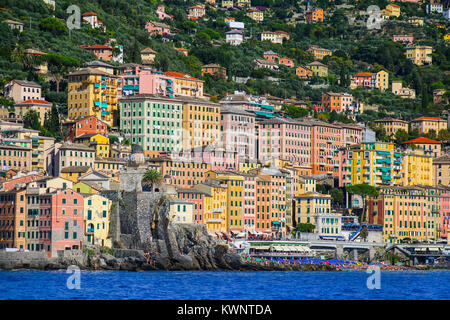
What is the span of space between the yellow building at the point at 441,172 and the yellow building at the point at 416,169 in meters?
0.82

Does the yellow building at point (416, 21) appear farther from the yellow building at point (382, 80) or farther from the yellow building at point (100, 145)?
the yellow building at point (100, 145)

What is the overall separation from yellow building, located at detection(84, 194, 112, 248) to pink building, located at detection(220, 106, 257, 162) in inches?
1352

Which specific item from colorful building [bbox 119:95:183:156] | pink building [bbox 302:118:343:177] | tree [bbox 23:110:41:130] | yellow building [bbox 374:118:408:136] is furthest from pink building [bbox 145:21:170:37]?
tree [bbox 23:110:41:130]

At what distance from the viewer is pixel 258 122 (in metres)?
112

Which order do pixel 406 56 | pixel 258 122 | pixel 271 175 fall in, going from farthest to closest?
pixel 406 56
pixel 258 122
pixel 271 175

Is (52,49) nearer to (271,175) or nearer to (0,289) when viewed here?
(271,175)

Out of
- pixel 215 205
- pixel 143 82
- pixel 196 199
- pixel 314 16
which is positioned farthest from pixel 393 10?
pixel 196 199

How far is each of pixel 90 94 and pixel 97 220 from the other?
32.1 meters

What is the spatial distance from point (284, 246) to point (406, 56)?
99.9 metres

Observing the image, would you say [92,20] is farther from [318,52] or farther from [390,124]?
[318,52]

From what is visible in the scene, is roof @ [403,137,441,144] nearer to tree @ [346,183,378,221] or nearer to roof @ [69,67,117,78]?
tree @ [346,183,378,221]

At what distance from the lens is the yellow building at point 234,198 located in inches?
3487

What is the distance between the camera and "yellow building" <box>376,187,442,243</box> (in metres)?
99.7
